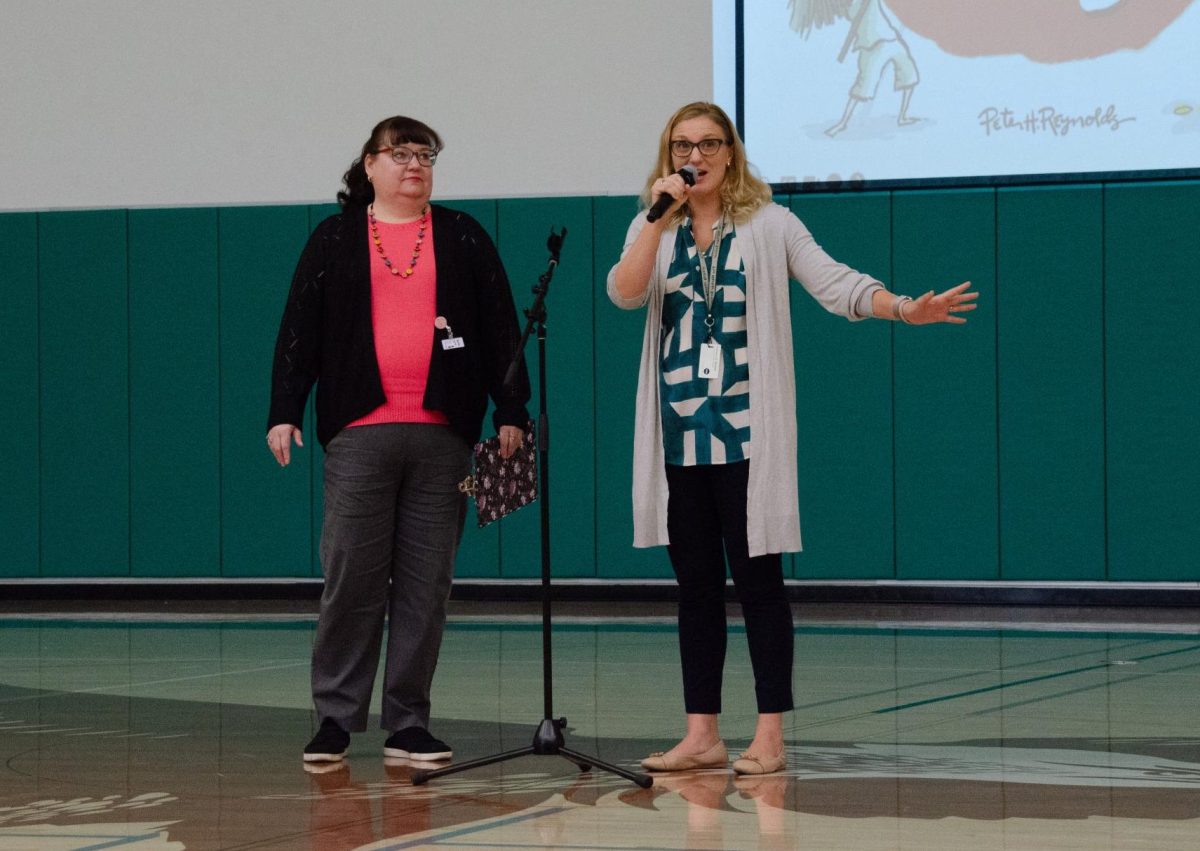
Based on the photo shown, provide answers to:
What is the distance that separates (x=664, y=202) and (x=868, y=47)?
4351 mm

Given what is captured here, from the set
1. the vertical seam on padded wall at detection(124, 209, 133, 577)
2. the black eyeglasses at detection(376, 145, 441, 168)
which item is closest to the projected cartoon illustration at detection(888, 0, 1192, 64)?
the vertical seam on padded wall at detection(124, 209, 133, 577)

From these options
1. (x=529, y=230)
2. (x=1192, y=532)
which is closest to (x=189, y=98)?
(x=529, y=230)

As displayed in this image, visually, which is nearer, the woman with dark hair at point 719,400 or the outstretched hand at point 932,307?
the outstretched hand at point 932,307

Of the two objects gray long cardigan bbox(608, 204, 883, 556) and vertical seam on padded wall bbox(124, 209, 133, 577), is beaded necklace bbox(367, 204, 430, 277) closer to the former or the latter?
gray long cardigan bbox(608, 204, 883, 556)

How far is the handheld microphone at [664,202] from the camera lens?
3025 millimetres

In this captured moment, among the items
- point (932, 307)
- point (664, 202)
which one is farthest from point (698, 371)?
point (932, 307)

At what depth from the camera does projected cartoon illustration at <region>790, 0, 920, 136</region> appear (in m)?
7.04

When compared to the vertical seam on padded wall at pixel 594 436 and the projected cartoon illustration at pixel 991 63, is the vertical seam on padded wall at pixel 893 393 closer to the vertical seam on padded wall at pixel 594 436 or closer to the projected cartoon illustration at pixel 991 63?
the projected cartoon illustration at pixel 991 63

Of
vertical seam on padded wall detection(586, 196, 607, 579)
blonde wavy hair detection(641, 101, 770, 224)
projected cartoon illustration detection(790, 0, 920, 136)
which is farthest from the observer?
vertical seam on padded wall detection(586, 196, 607, 579)

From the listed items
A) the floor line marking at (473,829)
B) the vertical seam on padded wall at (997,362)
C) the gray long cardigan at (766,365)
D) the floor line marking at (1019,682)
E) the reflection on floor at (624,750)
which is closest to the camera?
the floor line marking at (473,829)

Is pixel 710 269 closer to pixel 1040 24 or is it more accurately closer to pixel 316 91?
pixel 1040 24

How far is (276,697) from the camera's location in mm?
4465

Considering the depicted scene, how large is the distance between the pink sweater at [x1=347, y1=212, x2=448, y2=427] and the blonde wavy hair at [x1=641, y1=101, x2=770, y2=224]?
50cm
